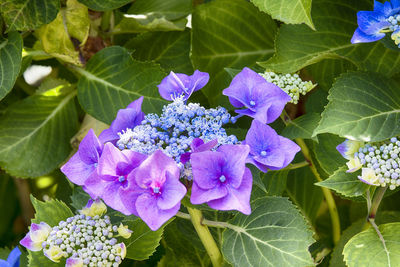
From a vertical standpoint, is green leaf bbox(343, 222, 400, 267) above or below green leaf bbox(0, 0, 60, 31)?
below

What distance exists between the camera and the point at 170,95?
756 mm

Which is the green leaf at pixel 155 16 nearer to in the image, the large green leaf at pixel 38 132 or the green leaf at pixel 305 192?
the large green leaf at pixel 38 132

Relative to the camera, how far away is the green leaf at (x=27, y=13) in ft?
3.17

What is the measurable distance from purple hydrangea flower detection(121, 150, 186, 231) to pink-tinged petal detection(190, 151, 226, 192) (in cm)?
2

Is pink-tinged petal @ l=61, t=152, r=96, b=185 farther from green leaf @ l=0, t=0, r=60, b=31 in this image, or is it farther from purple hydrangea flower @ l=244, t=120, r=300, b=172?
green leaf @ l=0, t=0, r=60, b=31

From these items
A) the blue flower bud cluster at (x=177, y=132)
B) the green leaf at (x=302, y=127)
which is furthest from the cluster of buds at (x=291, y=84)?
the blue flower bud cluster at (x=177, y=132)

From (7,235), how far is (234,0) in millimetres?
848

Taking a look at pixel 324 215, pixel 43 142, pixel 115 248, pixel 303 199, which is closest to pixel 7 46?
pixel 43 142

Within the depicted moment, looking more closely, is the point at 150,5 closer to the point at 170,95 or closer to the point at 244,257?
the point at 170,95

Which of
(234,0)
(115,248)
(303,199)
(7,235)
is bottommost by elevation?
(7,235)

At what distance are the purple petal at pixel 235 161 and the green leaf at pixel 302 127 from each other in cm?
21

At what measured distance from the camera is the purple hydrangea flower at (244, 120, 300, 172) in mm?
645

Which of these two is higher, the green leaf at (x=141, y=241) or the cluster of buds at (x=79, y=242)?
the cluster of buds at (x=79, y=242)

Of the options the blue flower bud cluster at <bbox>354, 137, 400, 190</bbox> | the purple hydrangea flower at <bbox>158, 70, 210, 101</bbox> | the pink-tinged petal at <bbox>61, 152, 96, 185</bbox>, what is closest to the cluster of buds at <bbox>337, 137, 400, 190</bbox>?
the blue flower bud cluster at <bbox>354, 137, 400, 190</bbox>
